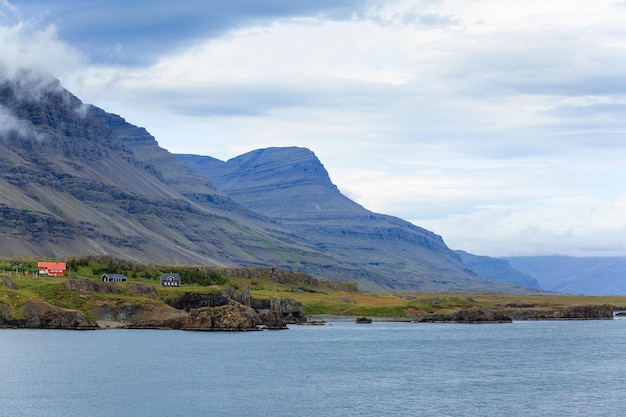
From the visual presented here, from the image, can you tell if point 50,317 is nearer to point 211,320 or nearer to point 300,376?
point 211,320

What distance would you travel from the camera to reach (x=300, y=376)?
126562 millimetres

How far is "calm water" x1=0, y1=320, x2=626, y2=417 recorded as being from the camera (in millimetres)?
100250

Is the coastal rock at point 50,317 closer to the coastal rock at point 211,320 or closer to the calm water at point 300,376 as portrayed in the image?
the calm water at point 300,376

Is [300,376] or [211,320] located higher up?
[211,320]

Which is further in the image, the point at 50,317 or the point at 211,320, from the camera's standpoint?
the point at 211,320

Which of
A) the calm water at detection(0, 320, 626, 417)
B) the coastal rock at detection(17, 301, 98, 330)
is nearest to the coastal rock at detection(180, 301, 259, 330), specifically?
the calm water at detection(0, 320, 626, 417)

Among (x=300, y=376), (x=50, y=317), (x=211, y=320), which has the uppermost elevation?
(x=50, y=317)

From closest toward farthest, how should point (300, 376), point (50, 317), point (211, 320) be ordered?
point (300, 376) → point (50, 317) → point (211, 320)

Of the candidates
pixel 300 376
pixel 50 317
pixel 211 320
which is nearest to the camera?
pixel 300 376

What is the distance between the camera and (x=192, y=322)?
197375 mm

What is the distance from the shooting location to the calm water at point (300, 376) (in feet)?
329

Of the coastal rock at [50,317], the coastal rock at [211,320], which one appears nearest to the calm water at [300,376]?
the coastal rock at [50,317]

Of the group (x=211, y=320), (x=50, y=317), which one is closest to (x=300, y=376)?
(x=211, y=320)

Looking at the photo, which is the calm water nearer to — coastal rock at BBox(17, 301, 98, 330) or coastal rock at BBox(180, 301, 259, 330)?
coastal rock at BBox(17, 301, 98, 330)
